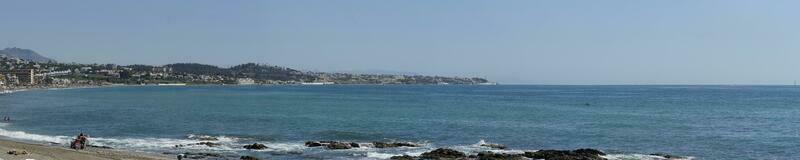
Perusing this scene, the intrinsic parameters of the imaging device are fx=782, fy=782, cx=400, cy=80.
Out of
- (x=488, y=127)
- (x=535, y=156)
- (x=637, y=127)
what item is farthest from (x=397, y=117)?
(x=535, y=156)

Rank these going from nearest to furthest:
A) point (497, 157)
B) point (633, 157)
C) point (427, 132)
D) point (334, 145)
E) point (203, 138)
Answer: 1. point (497, 157)
2. point (633, 157)
3. point (334, 145)
4. point (203, 138)
5. point (427, 132)

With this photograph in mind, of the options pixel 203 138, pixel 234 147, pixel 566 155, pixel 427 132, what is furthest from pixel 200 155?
pixel 427 132

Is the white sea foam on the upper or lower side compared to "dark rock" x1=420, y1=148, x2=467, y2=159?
lower

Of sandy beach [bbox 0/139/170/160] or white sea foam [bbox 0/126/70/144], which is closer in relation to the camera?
sandy beach [bbox 0/139/170/160]

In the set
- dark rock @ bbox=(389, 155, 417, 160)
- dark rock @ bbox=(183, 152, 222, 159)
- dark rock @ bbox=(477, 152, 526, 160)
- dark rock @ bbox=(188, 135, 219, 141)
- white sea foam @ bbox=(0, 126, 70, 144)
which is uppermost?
dark rock @ bbox=(477, 152, 526, 160)

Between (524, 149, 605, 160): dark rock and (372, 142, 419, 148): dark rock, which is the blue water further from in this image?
(524, 149, 605, 160): dark rock

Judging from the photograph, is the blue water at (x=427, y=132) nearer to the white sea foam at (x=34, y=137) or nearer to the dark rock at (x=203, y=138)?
the white sea foam at (x=34, y=137)

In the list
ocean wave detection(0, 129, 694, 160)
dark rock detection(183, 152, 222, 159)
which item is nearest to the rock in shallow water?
ocean wave detection(0, 129, 694, 160)

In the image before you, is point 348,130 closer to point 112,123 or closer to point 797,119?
point 112,123

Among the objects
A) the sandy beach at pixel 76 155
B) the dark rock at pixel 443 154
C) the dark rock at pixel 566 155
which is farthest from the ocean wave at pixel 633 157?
the sandy beach at pixel 76 155

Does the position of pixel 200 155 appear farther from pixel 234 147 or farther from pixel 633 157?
pixel 633 157

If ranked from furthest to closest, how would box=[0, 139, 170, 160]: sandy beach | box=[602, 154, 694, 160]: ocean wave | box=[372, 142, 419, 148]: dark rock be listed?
box=[372, 142, 419, 148]: dark rock → box=[602, 154, 694, 160]: ocean wave → box=[0, 139, 170, 160]: sandy beach

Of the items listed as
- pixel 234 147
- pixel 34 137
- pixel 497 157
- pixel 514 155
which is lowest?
pixel 34 137

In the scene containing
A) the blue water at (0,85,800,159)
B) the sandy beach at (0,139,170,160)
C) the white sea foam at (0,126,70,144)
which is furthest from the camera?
the white sea foam at (0,126,70,144)
